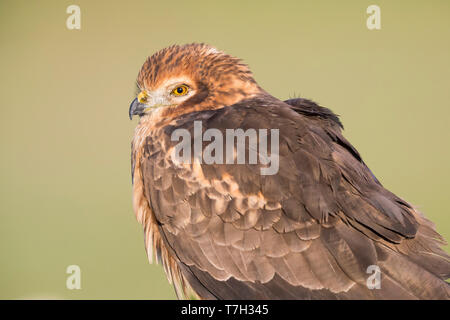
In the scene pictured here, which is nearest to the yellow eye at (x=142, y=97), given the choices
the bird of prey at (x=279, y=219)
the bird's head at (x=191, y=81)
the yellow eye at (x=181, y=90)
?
the bird's head at (x=191, y=81)

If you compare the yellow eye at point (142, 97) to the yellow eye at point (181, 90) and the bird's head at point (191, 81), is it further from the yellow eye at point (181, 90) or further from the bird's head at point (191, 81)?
the yellow eye at point (181, 90)

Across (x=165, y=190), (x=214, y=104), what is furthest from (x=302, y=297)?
(x=214, y=104)

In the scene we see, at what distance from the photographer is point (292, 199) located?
4.25 meters

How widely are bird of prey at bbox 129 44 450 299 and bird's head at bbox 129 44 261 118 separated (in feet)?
0.86

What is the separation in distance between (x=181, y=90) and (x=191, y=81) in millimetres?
127

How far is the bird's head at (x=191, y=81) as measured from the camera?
5.22m

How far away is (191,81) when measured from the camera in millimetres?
5262

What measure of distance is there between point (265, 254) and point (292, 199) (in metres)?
0.47

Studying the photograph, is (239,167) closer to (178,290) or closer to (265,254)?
(265,254)

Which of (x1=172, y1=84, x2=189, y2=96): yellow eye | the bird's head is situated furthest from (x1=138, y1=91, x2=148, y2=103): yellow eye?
(x1=172, y1=84, x2=189, y2=96): yellow eye

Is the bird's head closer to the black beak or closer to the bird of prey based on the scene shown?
the black beak

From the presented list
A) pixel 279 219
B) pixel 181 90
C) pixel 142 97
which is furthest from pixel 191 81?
pixel 279 219

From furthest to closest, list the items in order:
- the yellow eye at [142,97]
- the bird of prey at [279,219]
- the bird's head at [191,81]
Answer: the yellow eye at [142,97]
the bird's head at [191,81]
the bird of prey at [279,219]

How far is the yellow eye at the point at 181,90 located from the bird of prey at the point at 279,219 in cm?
37
